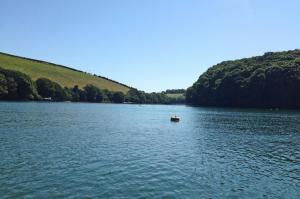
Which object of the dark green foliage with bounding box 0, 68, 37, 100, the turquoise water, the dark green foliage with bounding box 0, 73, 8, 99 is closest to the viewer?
the turquoise water

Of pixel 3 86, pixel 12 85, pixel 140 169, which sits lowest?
pixel 140 169

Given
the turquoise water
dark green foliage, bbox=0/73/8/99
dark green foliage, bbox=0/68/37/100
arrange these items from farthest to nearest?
1. dark green foliage, bbox=0/68/37/100
2. dark green foliage, bbox=0/73/8/99
3. the turquoise water

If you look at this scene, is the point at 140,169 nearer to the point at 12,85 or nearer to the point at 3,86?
the point at 3,86

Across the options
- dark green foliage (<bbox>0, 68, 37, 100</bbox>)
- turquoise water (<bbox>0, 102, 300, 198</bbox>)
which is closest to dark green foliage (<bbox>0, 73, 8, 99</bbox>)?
dark green foliage (<bbox>0, 68, 37, 100</bbox>)

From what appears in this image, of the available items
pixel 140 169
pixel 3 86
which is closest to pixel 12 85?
pixel 3 86

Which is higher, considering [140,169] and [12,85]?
[12,85]

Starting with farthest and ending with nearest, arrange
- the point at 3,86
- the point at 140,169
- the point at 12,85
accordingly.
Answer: the point at 12,85 → the point at 3,86 → the point at 140,169

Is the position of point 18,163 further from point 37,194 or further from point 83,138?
point 83,138

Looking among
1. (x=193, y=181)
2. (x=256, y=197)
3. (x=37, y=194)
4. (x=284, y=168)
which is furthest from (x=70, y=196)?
(x=284, y=168)

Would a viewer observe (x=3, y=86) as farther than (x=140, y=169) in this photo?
Yes

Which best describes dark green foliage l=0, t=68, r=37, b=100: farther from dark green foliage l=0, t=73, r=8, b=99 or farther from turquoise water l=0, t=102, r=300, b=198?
turquoise water l=0, t=102, r=300, b=198

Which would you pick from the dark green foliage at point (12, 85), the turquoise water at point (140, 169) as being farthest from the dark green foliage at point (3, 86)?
the turquoise water at point (140, 169)

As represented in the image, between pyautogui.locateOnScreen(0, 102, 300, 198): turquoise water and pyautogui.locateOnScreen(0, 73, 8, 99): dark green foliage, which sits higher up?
pyautogui.locateOnScreen(0, 73, 8, 99): dark green foliage

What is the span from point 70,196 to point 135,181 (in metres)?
6.33
